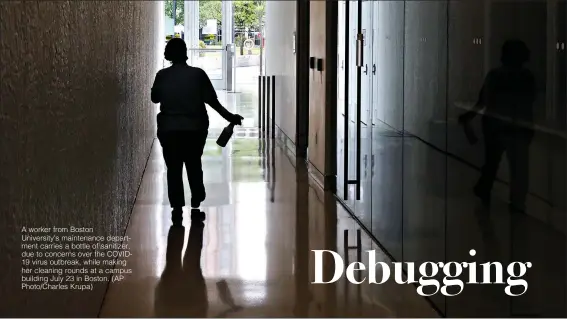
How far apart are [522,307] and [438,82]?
1.70m

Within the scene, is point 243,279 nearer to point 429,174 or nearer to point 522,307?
point 429,174

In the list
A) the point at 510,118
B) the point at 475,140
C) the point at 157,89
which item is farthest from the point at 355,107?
the point at 510,118

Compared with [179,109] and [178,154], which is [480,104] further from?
[178,154]

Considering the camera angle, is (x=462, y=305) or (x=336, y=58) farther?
(x=336, y=58)

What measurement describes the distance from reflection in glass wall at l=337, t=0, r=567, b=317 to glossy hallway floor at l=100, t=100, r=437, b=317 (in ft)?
1.56

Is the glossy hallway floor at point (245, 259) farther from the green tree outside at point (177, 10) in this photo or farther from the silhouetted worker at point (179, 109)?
the green tree outside at point (177, 10)

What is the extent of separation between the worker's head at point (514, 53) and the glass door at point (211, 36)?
16.9 meters

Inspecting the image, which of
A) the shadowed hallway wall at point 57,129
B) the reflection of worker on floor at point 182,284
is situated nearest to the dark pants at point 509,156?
the reflection of worker on floor at point 182,284

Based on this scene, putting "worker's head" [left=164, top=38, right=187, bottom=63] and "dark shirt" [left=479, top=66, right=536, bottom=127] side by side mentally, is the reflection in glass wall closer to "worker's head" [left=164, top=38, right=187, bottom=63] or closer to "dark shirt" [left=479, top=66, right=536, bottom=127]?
"dark shirt" [left=479, top=66, right=536, bottom=127]

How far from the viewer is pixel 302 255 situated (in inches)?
249

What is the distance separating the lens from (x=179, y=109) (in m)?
7.61

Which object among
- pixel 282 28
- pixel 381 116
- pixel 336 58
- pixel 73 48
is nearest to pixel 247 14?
pixel 282 28

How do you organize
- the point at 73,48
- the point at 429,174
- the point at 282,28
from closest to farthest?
1. the point at 73,48
2. the point at 429,174
3. the point at 282,28

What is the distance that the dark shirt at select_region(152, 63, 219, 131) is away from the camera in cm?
761
